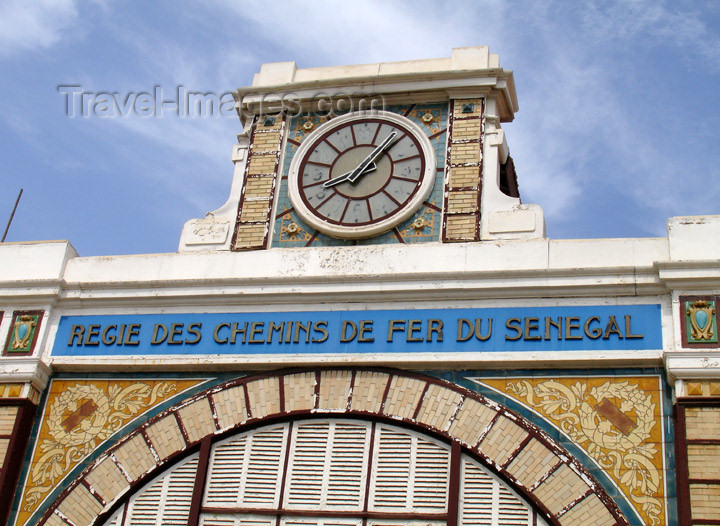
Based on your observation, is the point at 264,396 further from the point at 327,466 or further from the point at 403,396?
the point at 403,396

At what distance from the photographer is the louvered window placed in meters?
13.9

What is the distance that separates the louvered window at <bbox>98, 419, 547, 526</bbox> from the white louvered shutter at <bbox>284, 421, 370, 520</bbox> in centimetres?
1

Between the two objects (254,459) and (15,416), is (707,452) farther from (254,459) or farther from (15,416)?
(15,416)

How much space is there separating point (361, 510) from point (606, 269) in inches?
156

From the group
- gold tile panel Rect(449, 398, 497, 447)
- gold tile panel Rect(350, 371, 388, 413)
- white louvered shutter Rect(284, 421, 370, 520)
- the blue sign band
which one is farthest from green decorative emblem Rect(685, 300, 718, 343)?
white louvered shutter Rect(284, 421, 370, 520)

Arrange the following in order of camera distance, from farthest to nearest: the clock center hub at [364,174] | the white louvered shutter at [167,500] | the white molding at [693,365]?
the clock center hub at [364,174], the white louvered shutter at [167,500], the white molding at [693,365]

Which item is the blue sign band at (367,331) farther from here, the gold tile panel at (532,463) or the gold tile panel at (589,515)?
the gold tile panel at (589,515)

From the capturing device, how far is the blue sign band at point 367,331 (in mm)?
14570

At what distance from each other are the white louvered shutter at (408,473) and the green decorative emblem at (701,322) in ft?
9.97

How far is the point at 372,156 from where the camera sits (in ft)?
56.3

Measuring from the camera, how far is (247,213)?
1700 cm

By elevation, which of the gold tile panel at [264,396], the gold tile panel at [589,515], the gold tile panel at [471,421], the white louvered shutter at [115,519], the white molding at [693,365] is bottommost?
the white louvered shutter at [115,519]

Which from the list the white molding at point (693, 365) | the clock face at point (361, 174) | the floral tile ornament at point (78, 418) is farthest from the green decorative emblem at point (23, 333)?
the white molding at point (693, 365)

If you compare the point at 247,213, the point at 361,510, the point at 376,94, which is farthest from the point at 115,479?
the point at 376,94
